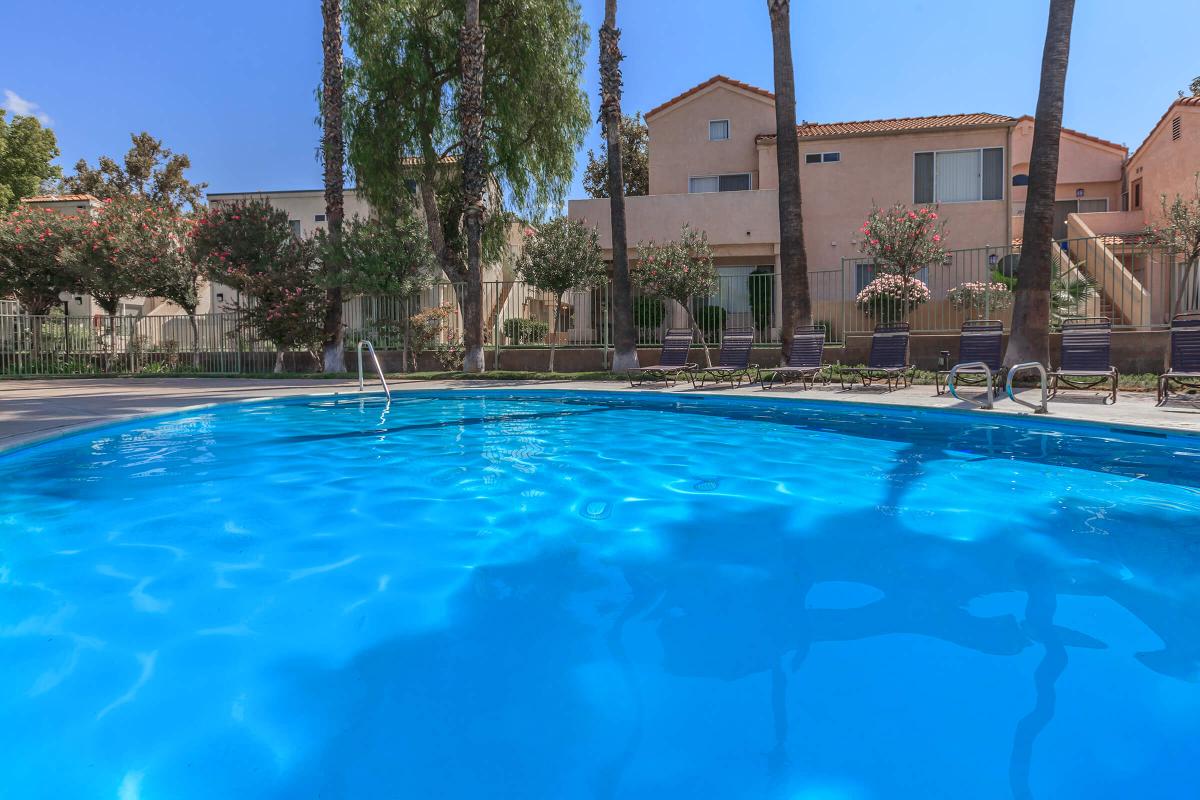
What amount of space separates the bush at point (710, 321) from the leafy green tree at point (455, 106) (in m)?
5.82

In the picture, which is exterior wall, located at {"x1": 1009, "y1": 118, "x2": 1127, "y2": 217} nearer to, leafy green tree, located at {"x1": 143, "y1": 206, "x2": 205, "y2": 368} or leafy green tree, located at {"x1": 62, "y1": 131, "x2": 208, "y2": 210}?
leafy green tree, located at {"x1": 143, "y1": 206, "x2": 205, "y2": 368}

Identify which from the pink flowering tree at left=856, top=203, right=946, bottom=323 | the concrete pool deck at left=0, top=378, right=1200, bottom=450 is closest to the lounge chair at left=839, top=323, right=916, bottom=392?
the concrete pool deck at left=0, top=378, right=1200, bottom=450

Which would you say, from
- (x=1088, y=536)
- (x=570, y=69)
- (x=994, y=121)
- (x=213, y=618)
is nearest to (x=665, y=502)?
(x=1088, y=536)

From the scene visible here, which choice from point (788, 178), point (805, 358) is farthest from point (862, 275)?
point (805, 358)

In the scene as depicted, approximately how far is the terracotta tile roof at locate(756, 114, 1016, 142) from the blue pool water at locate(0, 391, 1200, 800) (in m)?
15.8

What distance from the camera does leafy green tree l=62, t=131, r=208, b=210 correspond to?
115ft

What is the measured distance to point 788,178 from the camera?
1429 cm

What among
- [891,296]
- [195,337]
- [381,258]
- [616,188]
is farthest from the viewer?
[195,337]

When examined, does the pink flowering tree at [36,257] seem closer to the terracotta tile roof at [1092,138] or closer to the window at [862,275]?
the window at [862,275]

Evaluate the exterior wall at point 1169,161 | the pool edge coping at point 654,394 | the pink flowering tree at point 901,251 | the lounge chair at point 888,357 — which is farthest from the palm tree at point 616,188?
the exterior wall at point 1169,161

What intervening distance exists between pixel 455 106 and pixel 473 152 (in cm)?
386

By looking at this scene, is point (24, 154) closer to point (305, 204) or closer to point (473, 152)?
point (305, 204)

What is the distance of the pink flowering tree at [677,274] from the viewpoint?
53.2 feet

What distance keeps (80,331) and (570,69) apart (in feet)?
55.4
